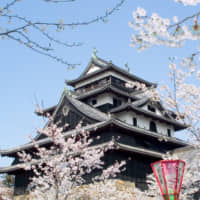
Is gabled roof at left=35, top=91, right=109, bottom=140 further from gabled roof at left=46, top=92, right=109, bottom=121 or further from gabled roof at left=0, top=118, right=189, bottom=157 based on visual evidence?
gabled roof at left=0, top=118, right=189, bottom=157

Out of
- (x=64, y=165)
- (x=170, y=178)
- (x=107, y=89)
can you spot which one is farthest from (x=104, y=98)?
(x=170, y=178)

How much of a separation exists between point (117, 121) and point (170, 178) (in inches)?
470

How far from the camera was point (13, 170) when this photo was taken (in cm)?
2080

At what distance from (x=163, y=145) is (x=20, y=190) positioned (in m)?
11.4

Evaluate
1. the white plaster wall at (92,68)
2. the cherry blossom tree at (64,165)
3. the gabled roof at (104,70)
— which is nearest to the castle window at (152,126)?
the gabled roof at (104,70)

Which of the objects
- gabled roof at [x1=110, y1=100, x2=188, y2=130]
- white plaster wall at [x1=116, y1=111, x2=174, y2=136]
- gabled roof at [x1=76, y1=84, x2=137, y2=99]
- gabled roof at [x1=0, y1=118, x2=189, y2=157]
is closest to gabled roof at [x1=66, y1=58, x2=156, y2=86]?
gabled roof at [x1=76, y1=84, x2=137, y2=99]

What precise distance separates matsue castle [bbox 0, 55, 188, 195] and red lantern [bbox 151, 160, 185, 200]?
8.99 m

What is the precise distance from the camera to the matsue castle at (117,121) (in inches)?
702

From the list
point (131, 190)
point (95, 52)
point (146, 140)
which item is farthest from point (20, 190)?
point (95, 52)

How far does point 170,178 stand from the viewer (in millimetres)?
5512

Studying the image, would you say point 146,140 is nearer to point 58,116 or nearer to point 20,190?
point 58,116

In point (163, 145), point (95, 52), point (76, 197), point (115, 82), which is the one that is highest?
point (95, 52)

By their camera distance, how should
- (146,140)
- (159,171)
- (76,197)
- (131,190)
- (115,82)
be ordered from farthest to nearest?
(115,82)
(146,140)
(131,190)
(76,197)
(159,171)

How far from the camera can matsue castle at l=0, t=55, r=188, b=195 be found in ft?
58.5
